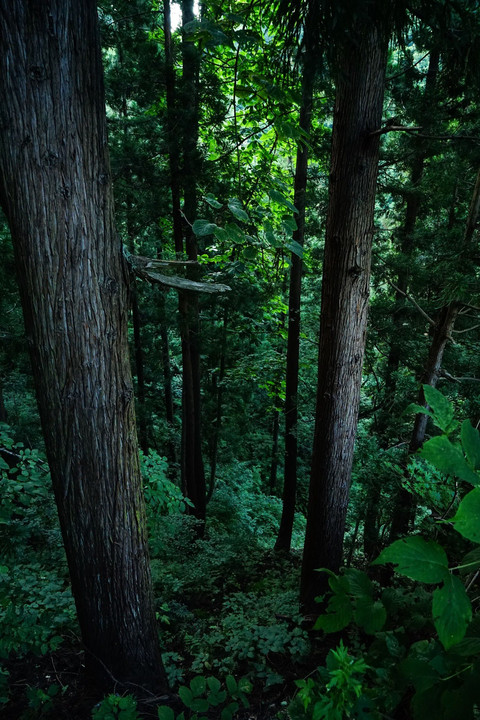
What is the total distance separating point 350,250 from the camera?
132 inches

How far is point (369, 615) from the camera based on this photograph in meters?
1.37

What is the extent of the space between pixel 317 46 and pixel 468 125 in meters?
4.50

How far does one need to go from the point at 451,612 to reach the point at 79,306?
2.02 m

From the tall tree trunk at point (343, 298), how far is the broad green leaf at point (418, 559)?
2.61 metres

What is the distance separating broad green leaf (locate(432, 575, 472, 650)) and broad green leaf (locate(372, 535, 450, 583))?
1.2 inches

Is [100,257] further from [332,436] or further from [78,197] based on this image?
[332,436]

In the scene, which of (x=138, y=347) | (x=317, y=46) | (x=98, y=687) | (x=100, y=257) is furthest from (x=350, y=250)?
(x=138, y=347)

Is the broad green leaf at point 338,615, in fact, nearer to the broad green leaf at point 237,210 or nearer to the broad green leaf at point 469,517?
the broad green leaf at point 469,517

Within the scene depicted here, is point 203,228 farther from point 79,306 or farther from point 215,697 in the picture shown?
point 215,697

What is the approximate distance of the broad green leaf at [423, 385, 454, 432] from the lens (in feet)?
4.21

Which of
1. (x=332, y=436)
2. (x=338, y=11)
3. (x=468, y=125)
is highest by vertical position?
(x=468, y=125)

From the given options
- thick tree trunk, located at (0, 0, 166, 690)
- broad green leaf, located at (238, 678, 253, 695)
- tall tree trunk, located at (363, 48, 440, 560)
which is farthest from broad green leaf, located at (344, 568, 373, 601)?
tall tree trunk, located at (363, 48, 440, 560)

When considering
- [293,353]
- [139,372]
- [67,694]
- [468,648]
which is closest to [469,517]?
[468,648]

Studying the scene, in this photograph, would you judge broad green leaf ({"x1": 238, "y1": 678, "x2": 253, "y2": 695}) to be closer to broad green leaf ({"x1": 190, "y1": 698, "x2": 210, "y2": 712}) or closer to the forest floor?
the forest floor
